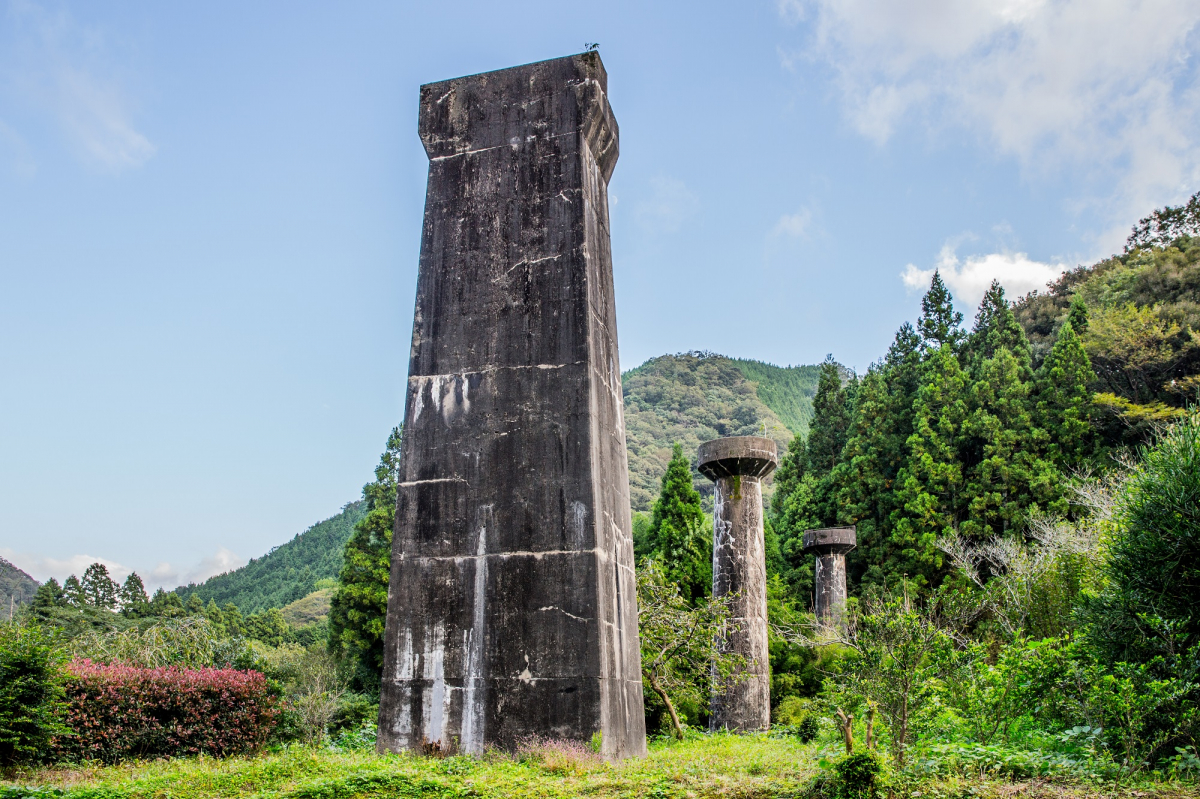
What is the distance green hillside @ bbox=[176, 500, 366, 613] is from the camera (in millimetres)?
55675

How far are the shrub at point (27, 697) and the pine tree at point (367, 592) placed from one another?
1676 centimetres

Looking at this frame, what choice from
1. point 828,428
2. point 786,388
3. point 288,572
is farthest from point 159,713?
point 786,388

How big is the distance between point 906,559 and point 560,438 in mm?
22494

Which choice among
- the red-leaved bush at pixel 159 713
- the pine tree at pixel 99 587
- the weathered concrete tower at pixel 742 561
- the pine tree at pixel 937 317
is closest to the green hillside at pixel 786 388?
the pine tree at pixel 937 317

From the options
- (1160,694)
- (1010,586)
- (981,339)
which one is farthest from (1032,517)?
(1160,694)

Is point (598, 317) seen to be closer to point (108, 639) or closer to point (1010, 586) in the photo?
point (1010, 586)

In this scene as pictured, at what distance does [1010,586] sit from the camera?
17.6m

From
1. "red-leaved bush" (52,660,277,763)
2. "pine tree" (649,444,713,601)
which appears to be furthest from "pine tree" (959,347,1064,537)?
Answer: "red-leaved bush" (52,660,277,763)

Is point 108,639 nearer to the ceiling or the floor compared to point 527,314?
nearer to the floor

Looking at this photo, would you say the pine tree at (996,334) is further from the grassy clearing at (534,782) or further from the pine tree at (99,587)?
the pine tree at (99,587)

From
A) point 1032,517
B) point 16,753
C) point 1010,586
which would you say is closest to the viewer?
point 16,753

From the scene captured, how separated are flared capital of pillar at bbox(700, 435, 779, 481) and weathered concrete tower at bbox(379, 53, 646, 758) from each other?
289 inches

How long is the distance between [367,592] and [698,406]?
45.4 metres

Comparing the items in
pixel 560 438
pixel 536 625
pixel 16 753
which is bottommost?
pixel 16 753
